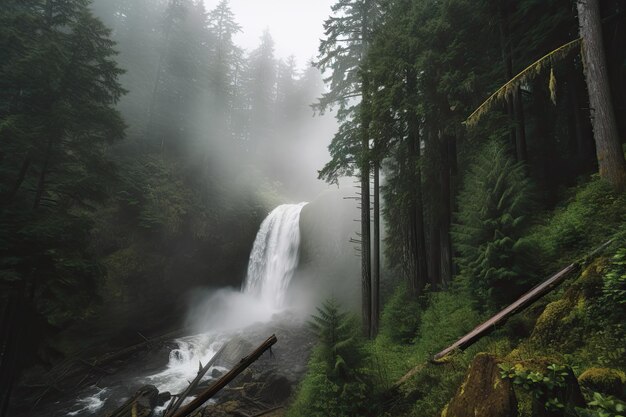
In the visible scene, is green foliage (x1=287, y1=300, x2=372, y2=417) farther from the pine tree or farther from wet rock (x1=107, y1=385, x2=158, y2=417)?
wet rock (x1=107, y1=385, x2=158, y2=417)

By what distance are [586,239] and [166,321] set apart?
913 inches

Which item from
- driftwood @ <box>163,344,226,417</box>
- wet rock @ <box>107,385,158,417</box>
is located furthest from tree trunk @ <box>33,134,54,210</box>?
wet rock @ <box>107,385,158,417</box>

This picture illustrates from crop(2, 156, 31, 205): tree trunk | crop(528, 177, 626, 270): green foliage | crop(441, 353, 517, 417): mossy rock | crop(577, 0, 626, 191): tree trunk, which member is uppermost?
crop(577, 0, 626, 191): tree trunk

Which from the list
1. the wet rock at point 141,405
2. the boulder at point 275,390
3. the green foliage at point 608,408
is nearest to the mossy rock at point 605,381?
the green foliage at point 608,408

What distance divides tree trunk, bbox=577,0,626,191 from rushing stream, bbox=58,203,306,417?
56.1 feet

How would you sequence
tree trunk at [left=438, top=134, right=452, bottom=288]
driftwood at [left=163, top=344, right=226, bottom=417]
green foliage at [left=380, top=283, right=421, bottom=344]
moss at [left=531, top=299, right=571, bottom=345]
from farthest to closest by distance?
tree trunk at [left=438, top=134, right=452, bottom=288], green foliage at [left=380, top=283, right=421, bottom=344], driftwood at [left=163, top=344, right=226, bottom=417], moss at [left=531, top=299, right=571, bottom=345]

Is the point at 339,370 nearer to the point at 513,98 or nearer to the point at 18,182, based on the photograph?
the point at 513,98

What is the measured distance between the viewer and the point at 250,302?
2441 centimetres

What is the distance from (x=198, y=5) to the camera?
39656 mm

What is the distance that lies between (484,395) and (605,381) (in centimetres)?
111

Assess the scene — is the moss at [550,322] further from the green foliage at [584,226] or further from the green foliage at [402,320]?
the green foliage at [402,320]

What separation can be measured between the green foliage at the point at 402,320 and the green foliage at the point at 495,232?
12.0ft

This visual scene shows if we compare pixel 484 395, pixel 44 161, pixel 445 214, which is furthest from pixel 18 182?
pixel 445 214

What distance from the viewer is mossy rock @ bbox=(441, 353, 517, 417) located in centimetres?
288
